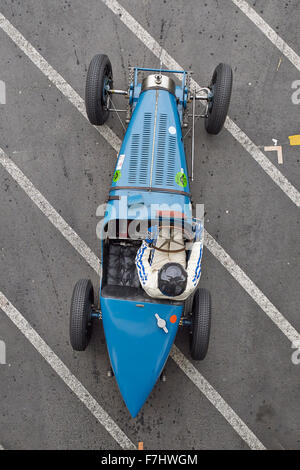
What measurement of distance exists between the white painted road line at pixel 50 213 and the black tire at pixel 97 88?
1131 mm

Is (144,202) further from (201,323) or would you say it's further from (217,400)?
(217,400)

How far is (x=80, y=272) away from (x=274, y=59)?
3649 mm

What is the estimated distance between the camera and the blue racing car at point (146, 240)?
320cm

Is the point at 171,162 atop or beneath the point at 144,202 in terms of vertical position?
atop

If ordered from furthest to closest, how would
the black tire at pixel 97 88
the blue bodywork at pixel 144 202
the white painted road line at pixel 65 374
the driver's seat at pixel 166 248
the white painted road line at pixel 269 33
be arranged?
1. the white painted road line at pixel 269 33
2. the white painted road line at pixel 65 374
3. the black tire at pixel 97 88
4. the blue bodywork at pixel 144 202
5. the driver's seat at pixel 166 248

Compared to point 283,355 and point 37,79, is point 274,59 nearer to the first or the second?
point 37,79

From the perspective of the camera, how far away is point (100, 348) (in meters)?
4.24

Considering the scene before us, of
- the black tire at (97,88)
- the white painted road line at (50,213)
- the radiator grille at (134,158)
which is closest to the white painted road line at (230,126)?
the black tire at (97,88)

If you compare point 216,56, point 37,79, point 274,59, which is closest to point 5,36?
point 37,79

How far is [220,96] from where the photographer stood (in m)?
3.87

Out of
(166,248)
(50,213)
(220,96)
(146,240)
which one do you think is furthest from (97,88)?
(166,248)

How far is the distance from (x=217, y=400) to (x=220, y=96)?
3.56 metres

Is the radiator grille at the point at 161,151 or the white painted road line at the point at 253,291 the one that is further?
the white painted road line at the point at 253,291

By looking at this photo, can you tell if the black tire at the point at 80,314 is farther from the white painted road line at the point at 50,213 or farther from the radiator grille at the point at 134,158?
the radiator grille at the point at 134,158
